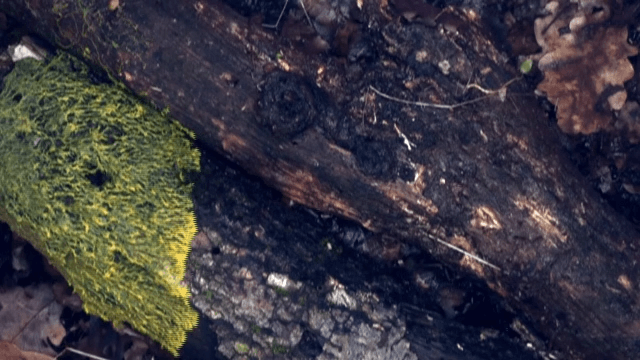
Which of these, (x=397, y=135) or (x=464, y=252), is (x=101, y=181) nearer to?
(x=397, y=135)

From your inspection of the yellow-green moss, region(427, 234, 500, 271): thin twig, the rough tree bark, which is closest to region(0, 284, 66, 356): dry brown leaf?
the yellow-green moss

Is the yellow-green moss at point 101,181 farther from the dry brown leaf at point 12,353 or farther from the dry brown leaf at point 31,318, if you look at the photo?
the dry brown leaf at point 12,353

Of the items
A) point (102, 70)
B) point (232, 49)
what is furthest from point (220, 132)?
point (102, 70)

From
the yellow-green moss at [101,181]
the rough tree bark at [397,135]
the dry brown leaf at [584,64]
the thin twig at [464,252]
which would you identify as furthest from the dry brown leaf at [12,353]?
the dry brown leaf at [584,64]

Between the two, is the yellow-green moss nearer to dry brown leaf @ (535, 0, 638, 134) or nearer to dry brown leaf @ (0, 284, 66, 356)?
dry brown leaf @ (0, 284, 66, 356)

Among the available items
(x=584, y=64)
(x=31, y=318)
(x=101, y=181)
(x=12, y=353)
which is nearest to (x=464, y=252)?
(x=584, y=64)

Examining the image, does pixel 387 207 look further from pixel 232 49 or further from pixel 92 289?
pixel 92 289

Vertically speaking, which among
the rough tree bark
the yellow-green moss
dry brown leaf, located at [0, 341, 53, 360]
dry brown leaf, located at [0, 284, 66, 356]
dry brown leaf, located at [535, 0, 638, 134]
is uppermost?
dry brown leaf, located at [535, 0, 638, 134]
